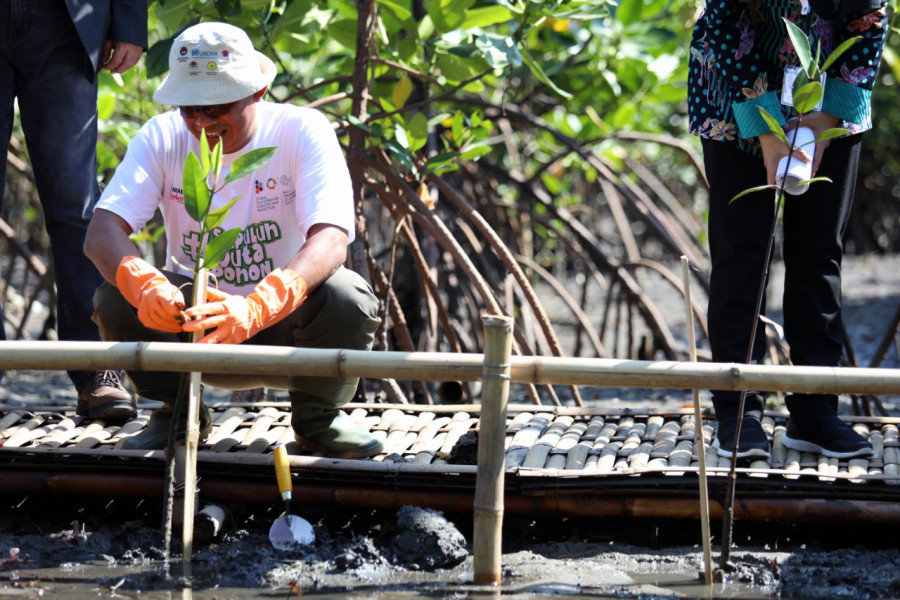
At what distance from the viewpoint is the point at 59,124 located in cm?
255

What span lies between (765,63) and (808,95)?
41 cm

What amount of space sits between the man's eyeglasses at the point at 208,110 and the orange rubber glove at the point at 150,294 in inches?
11.1

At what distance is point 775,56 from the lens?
7.21ft

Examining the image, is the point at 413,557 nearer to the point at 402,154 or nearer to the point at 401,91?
the point at 402,154

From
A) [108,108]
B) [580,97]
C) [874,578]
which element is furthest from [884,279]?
[874,578]

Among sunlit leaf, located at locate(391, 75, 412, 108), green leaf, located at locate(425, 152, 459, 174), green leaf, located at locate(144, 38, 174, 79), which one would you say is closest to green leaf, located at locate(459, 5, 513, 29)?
sunlit leaf, located at locate(391, 75, 412, 108)

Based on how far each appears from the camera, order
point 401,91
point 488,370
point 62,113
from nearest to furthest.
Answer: point 488,370
point 62,113
point 401,91

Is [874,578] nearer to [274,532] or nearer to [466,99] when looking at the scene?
[274,532]

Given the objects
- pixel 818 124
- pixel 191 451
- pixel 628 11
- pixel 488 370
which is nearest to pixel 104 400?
pixel 191 451

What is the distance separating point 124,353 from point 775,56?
1320 mm

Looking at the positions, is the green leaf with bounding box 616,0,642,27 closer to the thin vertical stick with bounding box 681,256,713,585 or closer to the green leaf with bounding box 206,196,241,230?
the thin vertical stick with bounding box 681,256,713,585

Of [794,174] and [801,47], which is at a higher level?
[801,47]

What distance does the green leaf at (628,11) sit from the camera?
366 centimetres

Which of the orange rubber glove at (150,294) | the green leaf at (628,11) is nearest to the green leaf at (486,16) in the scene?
the green leaf at (628,11)
